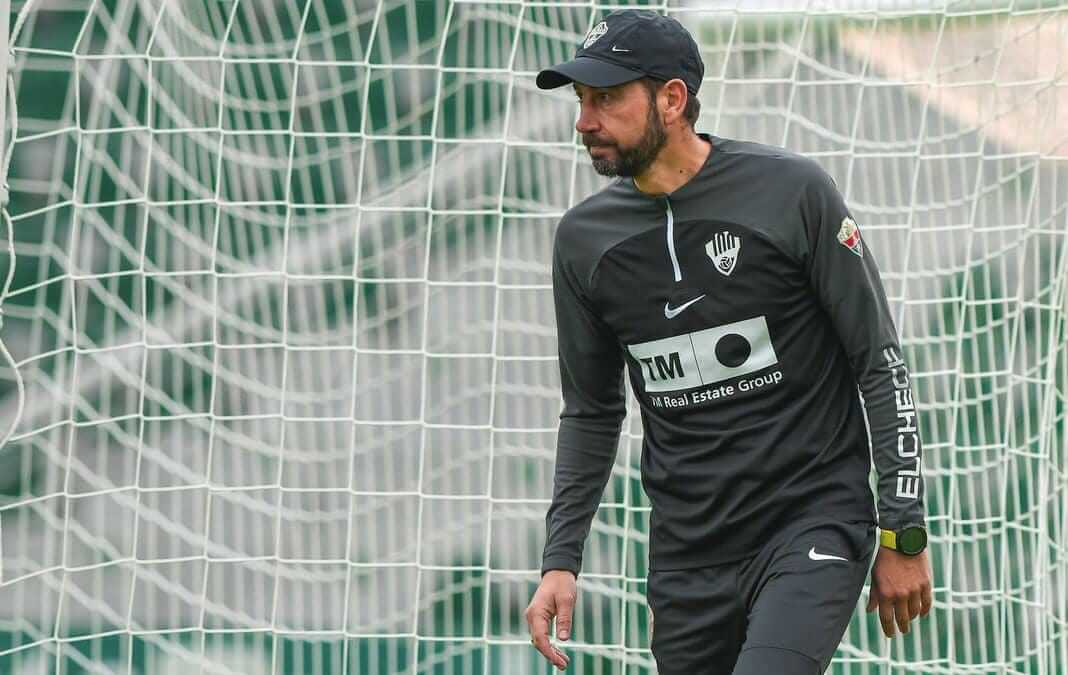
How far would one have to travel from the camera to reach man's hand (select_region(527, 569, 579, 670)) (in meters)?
2.62

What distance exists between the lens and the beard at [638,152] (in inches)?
101

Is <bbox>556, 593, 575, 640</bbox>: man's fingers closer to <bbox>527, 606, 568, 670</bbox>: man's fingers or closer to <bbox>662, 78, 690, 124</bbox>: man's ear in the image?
<bbox>527, 606, 568, 670</bbox>: man's fingers

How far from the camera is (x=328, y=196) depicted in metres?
4.40

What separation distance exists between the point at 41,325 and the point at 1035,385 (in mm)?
3061

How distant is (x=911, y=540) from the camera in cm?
238

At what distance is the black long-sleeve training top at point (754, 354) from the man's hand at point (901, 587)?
0.21 ft

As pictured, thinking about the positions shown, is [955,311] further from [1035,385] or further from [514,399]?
[514,399]

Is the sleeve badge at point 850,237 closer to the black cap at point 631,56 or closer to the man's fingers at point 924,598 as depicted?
the black cap at point 631,56

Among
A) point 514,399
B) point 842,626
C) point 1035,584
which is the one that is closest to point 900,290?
point 1035,584

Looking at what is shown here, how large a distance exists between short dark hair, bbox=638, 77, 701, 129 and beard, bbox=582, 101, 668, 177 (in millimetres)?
30

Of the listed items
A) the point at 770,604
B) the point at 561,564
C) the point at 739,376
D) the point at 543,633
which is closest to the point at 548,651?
the point at 543,633

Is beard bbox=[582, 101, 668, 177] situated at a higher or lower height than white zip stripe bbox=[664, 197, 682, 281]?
higher

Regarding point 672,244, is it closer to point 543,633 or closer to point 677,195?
point 677,195

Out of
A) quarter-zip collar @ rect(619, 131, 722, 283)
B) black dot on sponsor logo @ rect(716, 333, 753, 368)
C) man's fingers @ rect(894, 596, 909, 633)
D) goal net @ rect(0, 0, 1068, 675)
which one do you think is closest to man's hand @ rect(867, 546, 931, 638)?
man's fingers @ rect(894, 596, 909, 633)
